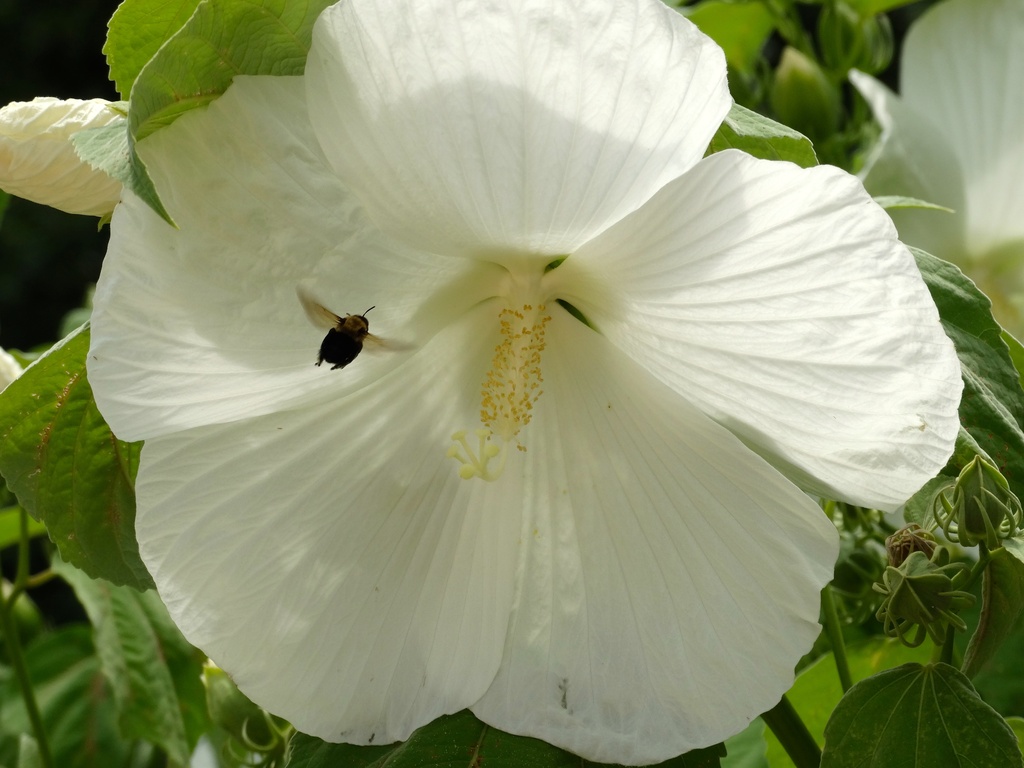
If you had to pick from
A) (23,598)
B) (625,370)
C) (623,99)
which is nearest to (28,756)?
(23,598)

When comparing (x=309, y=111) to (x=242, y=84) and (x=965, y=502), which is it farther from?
(x=965, y=502)

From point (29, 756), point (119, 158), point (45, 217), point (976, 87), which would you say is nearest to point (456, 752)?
point (119, 158)

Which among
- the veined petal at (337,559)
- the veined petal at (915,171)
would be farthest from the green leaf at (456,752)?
the veined petal at (915,171)

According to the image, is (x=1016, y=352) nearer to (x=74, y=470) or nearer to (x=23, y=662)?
(x=74, y=470)

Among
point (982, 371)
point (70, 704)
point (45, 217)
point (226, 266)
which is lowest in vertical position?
point (45, 217)

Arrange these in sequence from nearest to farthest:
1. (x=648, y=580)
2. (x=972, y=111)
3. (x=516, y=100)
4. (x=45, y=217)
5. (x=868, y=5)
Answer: (x=516, y=100) → (x=648, y=580) → (x=972, y=111) → (x=868, y=5) → (x=45, y=217)

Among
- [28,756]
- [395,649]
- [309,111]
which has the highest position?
[309,111]

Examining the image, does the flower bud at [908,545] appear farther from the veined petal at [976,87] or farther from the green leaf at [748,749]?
the veined petal at [976,87]
